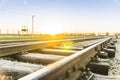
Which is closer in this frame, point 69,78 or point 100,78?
point 69,78

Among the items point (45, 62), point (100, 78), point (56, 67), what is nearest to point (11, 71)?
point (56, 67)

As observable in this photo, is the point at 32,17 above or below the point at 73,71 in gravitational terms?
above

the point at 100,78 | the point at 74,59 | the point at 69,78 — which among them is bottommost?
the point at 100,78

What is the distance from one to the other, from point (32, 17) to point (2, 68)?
5287 centimetres

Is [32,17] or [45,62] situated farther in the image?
[32,17]

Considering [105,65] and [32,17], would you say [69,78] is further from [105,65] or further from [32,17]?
[32,17]

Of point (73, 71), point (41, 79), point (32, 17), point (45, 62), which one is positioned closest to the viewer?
point (41, 79)

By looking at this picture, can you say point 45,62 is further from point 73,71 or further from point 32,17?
point 32,17

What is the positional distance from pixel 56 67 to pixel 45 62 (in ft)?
5.50

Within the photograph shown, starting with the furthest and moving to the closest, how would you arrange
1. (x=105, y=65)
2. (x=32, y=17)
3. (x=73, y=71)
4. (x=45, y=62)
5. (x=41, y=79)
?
(x=32, y=17), (x=105, y=65), (x=45, y=62), (x=73, y=71), (x=41, y=79)

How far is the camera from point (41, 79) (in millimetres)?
1894

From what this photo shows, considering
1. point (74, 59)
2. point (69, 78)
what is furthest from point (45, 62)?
point (69, 78)

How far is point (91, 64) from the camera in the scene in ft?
16.3

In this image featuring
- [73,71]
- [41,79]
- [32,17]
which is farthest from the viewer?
[32,17]
